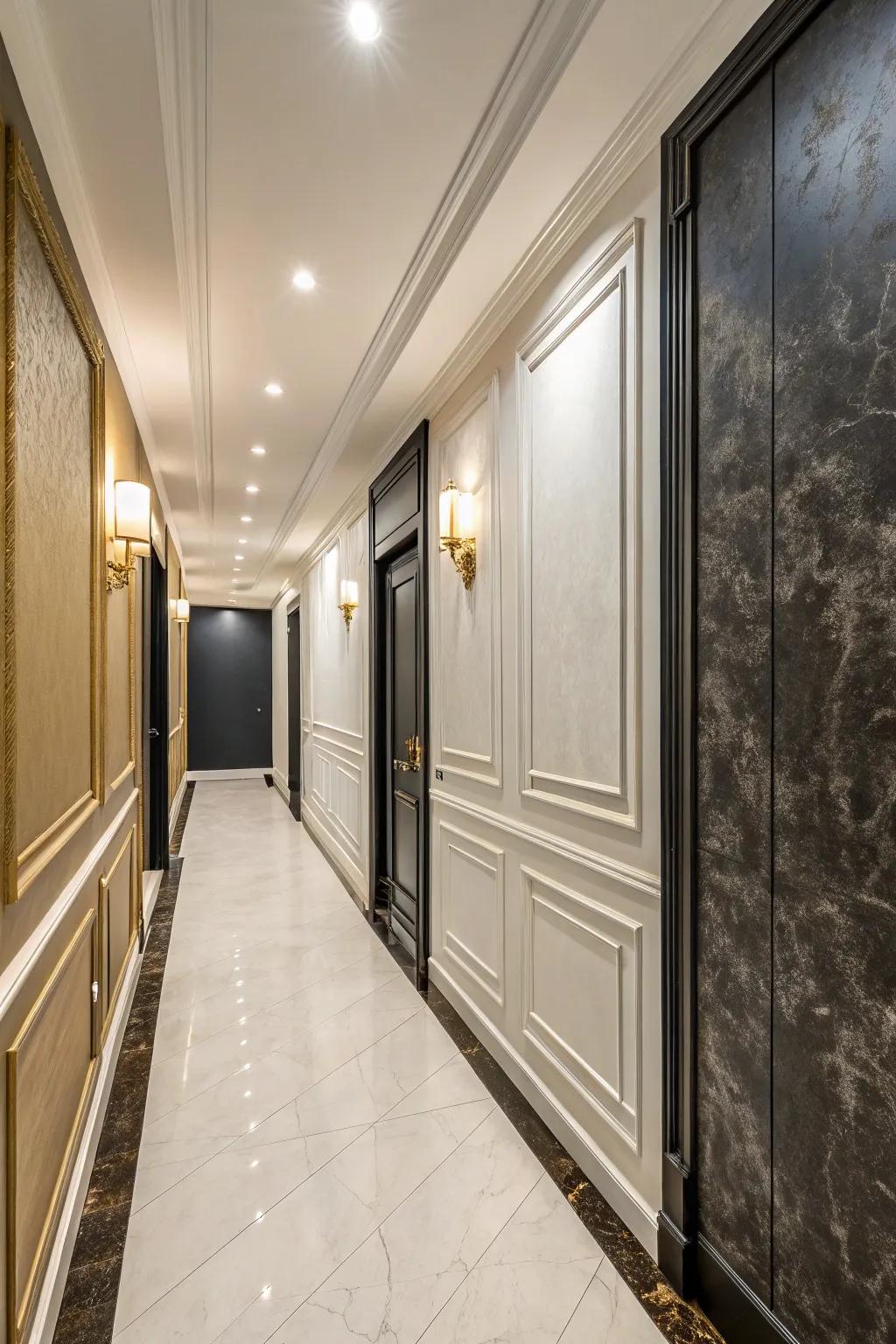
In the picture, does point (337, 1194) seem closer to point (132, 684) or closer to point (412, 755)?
point (412, 755)

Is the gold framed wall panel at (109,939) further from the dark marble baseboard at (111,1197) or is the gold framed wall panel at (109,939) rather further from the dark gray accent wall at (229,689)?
the dark gray accent wall at (229,689)

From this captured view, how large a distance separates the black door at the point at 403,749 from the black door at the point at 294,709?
4.03m

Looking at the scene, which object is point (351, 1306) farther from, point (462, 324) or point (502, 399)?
point (462, 324)

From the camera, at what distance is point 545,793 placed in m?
2.32

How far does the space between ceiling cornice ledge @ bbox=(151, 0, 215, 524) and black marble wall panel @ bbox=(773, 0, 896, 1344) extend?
120cm

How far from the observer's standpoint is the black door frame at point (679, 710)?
1.61 metres

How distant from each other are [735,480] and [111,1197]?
93.9 inches

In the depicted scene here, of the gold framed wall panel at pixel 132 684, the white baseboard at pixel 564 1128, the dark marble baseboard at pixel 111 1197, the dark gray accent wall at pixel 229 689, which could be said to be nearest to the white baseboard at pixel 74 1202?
the dark marble baseboard at pixel 111 1197

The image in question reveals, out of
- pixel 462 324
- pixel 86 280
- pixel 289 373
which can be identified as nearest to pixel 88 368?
pixel 86 280

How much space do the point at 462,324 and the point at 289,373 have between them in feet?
3.02

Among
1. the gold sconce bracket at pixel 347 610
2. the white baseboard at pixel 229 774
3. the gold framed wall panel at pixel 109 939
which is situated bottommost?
the white baseboard at pixel 229 774

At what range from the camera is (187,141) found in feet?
6.07

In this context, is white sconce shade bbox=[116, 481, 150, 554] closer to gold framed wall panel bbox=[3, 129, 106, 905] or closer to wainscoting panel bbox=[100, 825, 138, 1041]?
gold framed wall panel bbox=[3, 129, 106, 905]

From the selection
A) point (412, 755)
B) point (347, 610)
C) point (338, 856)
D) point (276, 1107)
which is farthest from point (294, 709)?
point (276, 1107)
